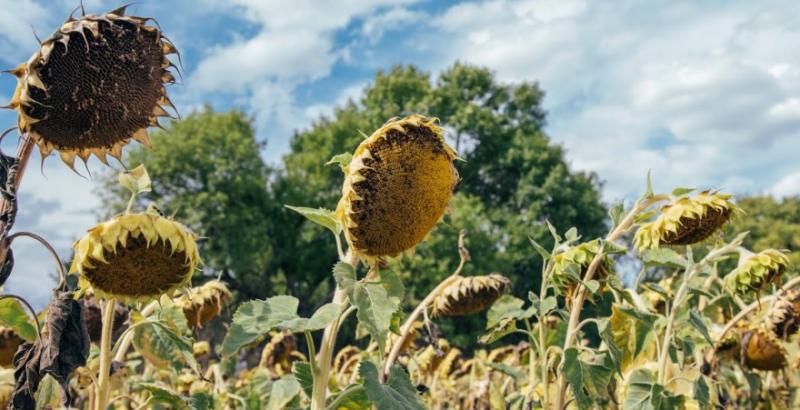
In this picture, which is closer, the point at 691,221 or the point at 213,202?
the point at 691,221

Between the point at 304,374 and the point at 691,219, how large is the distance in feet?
4.03

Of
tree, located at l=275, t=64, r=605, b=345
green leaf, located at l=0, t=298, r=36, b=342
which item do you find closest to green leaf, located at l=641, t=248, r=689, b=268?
green leaf, located at l=0, t=298, r=36, b=342

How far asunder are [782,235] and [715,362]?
3136 cm

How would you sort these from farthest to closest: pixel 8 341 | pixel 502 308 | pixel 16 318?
pixel 502 308 → pixel 8 341 → pixel 16 318

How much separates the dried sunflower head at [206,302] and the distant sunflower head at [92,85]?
113 centimetres

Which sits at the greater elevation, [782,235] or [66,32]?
[782,235]

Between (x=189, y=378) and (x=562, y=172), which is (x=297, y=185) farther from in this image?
(x=189, y=378)

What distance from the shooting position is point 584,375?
2.33 meters

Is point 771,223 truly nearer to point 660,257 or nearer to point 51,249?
point 660,257

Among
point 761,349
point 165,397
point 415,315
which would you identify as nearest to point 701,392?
point 415,315

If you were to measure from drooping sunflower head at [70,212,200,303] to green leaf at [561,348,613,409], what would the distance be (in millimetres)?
1207

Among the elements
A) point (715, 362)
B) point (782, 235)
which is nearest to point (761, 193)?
point (782, 235)

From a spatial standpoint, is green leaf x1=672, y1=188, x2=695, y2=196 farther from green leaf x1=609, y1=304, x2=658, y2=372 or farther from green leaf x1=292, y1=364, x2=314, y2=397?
green leaf x1=292, y1=364, x2=314, y2=397

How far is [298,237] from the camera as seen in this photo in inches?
1000
